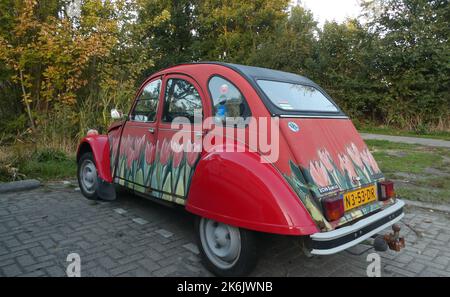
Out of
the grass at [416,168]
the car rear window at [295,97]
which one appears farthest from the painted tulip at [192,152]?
the grass at [416,168]

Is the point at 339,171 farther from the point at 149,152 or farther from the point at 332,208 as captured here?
the point at 149,152

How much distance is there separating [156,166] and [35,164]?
12.9ft

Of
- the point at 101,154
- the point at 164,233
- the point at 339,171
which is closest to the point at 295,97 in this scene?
the point at 339,171

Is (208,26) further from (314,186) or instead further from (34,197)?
(314,186)

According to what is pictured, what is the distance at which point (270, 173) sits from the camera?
97.3 inches

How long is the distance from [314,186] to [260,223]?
0.49 m

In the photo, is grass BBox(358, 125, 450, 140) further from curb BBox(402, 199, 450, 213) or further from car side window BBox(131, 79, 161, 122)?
car side window BBox(131, 79, 161, 122)

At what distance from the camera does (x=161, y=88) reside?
3.80 metres

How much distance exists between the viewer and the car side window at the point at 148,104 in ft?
12.7

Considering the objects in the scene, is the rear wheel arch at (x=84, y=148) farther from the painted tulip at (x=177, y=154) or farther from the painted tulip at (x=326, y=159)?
the painted tulip at (x=326, y=159)

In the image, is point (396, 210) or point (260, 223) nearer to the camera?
point (260, 223)

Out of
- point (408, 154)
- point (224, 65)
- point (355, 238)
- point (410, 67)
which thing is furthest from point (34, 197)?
point (410, 67)
